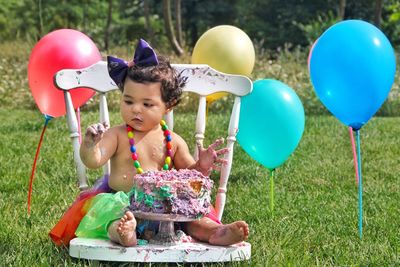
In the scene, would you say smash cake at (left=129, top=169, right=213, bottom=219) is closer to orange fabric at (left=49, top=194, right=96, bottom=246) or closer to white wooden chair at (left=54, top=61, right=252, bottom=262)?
white wooden chair at (left=54, top=61, right=252, bottom=262)

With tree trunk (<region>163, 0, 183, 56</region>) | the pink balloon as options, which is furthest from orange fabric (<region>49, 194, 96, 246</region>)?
tree trunk (<region>163, 0, 183, 56</region>)

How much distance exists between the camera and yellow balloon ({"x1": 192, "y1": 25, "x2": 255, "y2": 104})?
4.78 metres

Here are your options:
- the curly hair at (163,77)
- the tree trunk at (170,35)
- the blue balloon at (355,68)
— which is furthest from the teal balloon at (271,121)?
the tree trunk at (170,35)

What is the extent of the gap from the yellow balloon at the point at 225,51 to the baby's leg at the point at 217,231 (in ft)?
5.34

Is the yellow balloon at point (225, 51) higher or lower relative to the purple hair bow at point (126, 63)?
lower

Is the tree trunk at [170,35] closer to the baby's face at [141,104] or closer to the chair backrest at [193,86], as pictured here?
the chair backrest at [193,86]

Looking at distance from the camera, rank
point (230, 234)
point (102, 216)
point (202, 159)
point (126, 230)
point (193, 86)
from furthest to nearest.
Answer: point (193, 86)
point (202, 159)
point (102, 216)
point (230, 234)
point (126, 230)

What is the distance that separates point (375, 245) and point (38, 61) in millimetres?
2329

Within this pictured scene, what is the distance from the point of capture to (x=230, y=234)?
3.06 m

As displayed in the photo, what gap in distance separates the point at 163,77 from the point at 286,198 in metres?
1.76

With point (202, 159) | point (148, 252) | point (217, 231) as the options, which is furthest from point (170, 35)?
point (148, 252)

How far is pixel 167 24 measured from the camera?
13539mm

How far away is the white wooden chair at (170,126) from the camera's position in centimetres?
297

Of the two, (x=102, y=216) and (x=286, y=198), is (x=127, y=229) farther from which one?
(x=286, y=198)
